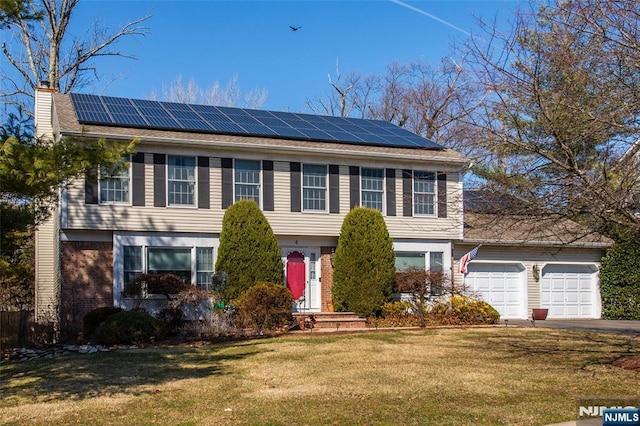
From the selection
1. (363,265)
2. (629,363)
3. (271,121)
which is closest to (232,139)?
(271,121)

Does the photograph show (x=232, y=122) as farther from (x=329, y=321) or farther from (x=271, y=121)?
(x=329, y=321)

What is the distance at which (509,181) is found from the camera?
12312 mm

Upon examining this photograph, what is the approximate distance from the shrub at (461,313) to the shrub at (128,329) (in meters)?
8.32

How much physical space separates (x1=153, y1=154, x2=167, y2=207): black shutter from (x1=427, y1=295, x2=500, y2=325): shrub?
28.1 ft

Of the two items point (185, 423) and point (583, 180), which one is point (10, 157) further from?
point (583, 180)

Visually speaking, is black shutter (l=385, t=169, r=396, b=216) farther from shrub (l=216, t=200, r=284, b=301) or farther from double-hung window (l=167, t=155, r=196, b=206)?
double-hung window (l=167, t=155, r=196, b=206)

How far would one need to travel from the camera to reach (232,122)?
2448cm

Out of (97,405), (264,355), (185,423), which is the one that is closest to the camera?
(185,423)

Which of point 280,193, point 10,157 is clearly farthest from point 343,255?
point 10,157

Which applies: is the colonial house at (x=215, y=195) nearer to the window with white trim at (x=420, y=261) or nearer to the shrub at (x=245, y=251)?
the window with white trim at (x=420, y=261)

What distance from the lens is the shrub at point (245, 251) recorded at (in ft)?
71.2

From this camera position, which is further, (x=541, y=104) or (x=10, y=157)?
(x=541, y=104)

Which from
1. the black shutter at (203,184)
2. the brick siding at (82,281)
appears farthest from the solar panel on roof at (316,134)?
the brick siding at (82,281)

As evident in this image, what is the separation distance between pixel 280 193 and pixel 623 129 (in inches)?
532
